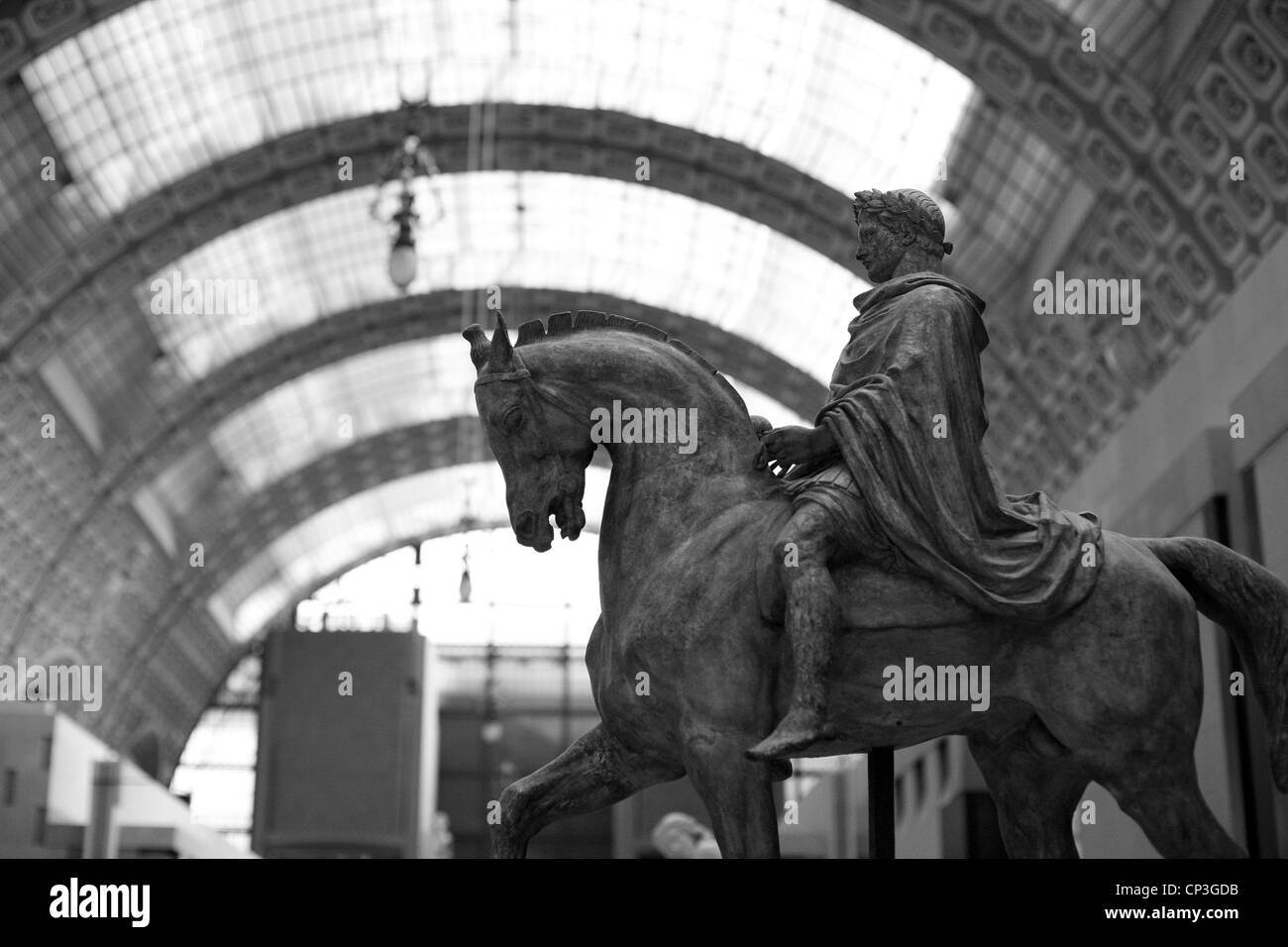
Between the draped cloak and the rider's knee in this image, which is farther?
the draped cloak

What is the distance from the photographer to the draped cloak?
20.5 ft

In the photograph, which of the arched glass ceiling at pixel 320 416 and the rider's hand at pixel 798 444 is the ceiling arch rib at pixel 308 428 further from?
the rider's hand at pixel 798 444

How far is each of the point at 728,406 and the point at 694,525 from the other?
0.59m

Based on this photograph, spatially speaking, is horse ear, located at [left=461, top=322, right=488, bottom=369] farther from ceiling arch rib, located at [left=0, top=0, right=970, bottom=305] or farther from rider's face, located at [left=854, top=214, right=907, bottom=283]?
ceiling arch rib, located at [left=0, top=0, right=970, bottom=305]

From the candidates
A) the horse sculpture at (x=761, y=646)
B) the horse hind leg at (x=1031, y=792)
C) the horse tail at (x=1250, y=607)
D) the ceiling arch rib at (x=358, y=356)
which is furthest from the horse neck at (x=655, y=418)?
the ceiling arch rib at (x=358, y=356)

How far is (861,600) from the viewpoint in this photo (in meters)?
6.35

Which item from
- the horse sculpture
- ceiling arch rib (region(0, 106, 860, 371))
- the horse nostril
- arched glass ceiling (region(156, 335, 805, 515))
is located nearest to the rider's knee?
the horse sculpture

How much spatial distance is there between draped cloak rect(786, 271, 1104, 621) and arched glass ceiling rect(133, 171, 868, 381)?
97.9 ft

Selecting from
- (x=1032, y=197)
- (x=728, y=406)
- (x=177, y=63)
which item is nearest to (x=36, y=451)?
(x=177, y=63)

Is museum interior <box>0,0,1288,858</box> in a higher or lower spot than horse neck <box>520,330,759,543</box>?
higher

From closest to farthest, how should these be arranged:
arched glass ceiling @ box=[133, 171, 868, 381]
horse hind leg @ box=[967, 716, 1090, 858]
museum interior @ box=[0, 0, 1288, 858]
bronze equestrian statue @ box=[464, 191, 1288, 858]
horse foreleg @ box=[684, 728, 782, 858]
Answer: horse foreleg @ box=[684, 728, 782, 858]
bronze equestrian statue @ box=[464, 191, 1288, 858]
horse hind leg @ box=[967, 716, 1090, 858]
museum interior @ box=[0, 0, 1288, 858]
arched glass ceiling @ box=[133, 171, 868, 381]

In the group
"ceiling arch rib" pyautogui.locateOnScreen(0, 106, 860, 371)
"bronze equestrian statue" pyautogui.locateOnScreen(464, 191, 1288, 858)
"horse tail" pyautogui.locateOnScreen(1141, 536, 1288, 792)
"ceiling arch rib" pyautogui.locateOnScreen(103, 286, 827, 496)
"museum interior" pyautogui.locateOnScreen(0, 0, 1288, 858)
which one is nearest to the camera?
"bronze equestrian statue" pyautogui.locateOnScreen(464, 191, 1288, 858)

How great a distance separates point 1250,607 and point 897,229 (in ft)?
7.16

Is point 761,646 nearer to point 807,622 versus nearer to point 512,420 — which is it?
point 807,622
